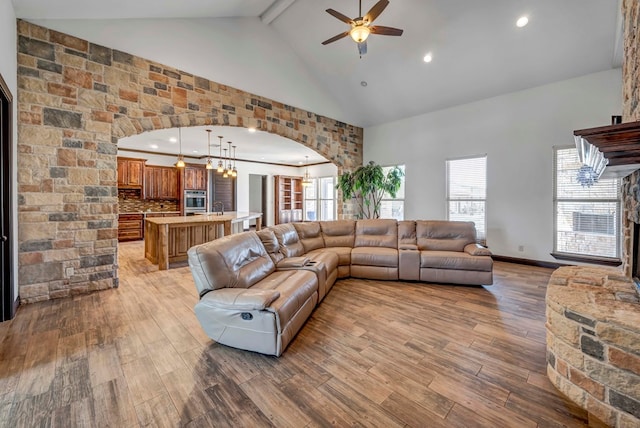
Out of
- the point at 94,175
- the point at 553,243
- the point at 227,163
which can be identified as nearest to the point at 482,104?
the point at 553,243

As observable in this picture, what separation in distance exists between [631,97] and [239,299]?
4.01m

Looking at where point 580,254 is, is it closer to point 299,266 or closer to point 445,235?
point 445,235

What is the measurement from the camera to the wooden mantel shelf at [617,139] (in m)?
1.49

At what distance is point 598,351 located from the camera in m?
1.61

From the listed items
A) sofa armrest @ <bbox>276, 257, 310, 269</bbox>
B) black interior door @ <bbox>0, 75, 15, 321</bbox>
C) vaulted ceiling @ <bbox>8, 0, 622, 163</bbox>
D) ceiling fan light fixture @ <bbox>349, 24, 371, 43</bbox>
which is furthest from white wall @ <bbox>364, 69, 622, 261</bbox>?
black interior door @ <bbox>0, 75, 15, 321</bbox>

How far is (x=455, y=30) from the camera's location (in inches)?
176

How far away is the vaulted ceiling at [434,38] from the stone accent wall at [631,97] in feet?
5.37

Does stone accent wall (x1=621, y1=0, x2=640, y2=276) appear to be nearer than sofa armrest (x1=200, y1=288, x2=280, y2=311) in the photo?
No

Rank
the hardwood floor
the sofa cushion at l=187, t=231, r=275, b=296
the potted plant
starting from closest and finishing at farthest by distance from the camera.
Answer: the hardwood floor
the sofa cushion at l=187, t=231, r=275, b=296
the potted plant

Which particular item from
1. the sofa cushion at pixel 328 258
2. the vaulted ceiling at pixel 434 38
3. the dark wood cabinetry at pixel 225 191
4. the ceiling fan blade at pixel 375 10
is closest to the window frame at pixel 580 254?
the vaulted ceiling at pixel 434 38

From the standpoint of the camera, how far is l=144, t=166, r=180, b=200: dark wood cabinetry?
8.55 m

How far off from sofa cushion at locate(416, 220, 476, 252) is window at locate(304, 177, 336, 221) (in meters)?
6.63

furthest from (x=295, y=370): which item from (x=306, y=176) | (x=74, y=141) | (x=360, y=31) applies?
(x=306, y=176)

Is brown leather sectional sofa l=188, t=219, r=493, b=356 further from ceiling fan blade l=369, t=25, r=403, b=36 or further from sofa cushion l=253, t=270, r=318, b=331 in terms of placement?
ceiling fan blade l=369, t=25, r=403, b=36
